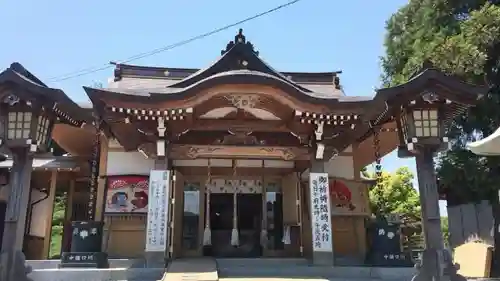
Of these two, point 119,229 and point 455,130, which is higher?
point 455,130

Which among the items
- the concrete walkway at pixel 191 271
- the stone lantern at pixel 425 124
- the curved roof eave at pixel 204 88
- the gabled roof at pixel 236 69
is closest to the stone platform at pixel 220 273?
the concrete walkway at pixel 191 271

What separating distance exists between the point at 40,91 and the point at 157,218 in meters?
3.23

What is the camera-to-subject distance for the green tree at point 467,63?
34.7 feet

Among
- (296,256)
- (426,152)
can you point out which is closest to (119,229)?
(296,256)

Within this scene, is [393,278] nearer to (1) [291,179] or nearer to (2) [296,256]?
(2) [296,256]

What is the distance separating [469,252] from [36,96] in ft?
38.6

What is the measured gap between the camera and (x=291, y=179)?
437 inches

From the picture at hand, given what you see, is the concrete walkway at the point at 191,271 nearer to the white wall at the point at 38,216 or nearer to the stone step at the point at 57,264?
the stone step at the point at 57,264

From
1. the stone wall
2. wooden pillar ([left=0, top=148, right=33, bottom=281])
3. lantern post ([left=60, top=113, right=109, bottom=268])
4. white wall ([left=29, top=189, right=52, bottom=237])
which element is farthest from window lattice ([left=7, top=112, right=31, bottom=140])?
the stone wall

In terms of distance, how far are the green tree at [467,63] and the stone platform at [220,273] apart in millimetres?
4395

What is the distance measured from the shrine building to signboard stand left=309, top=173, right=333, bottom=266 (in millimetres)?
21

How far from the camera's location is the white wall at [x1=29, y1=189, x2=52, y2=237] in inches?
501

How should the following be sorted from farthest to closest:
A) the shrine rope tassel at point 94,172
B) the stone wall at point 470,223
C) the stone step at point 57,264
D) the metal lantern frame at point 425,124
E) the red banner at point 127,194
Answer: the stone wall at point 470,223 → the red banner at point 127,194 → the stone step at point 57,264 → the shrine rope tassel at point 94,172 → the metal lantern frame at point 425,124

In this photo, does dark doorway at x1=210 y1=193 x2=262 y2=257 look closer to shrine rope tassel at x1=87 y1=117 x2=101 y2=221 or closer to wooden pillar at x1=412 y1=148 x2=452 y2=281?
shrine rope tassel at x1=87 y1=117 x2=101 y2=221
